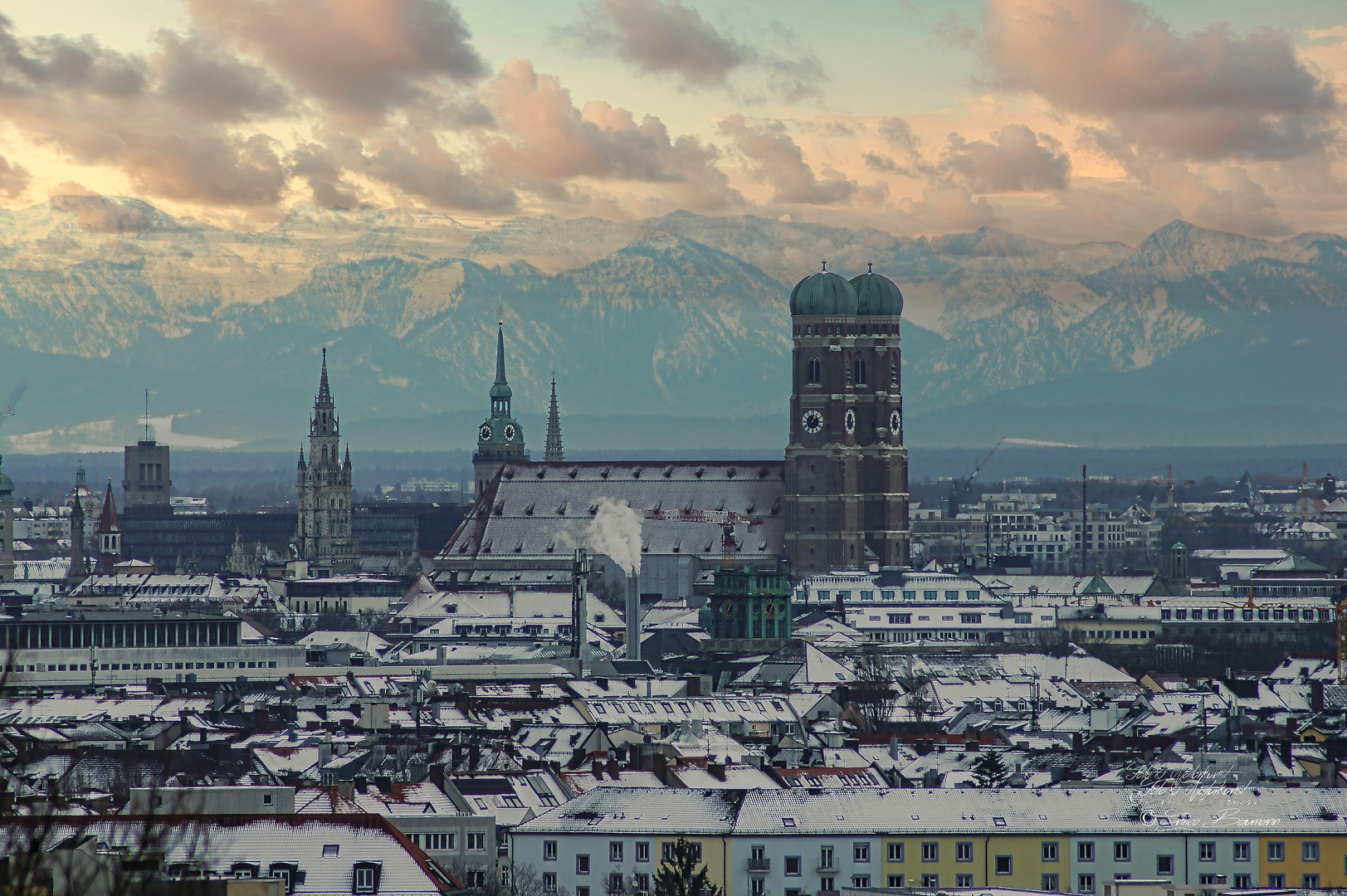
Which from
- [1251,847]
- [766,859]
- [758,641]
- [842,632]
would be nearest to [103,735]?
[766,859]

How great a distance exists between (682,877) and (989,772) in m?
21.8

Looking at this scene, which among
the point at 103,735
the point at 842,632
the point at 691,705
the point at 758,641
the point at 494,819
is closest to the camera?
the point at 494,819

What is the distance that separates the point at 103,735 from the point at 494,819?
2905cm

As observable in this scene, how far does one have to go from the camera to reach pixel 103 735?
10344 centimetres

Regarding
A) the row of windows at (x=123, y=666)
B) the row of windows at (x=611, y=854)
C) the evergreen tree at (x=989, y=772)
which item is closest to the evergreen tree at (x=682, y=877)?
the row of windows at (x=611, y=854)

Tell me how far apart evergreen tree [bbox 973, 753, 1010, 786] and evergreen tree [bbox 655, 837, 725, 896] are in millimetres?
14686

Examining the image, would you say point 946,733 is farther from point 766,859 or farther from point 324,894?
point 324,894

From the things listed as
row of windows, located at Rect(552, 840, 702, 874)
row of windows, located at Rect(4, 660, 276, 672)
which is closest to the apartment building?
row of windows, located at Rect(552, 840, 702, 874)

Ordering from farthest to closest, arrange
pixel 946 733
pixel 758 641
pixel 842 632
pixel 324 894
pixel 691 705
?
pixel 842 632, pixel 758 641, pixel 691 705, pixel 946 733, pixel 324 894

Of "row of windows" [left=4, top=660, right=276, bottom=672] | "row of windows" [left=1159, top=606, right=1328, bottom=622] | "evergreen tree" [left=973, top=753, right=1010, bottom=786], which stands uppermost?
"row of windows" [left=1159, top=606, right=1328, bottom=622]

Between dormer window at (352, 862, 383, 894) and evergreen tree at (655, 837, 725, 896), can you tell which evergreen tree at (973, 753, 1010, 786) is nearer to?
evergreen tree at (655, 837, 725, 896)

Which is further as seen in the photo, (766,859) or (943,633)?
(943,633)

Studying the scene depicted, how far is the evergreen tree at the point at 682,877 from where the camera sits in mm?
66812

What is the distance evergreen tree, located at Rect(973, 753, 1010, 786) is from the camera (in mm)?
84688
